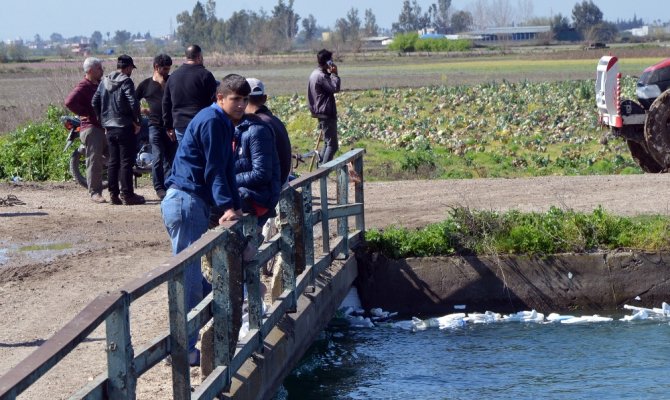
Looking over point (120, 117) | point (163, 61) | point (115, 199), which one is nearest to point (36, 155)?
point (115, 199)

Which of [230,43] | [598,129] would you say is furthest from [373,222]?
[230,43]

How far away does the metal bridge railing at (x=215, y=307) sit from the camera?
14.4ft

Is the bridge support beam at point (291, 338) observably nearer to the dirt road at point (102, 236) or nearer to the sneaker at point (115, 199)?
the dirt road at point (102, 236)

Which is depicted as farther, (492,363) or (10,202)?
(10,202)

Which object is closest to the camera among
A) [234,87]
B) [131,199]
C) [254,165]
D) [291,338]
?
[234,87]

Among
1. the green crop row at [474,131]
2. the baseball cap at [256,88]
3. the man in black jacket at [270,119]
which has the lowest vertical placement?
the green crop row at [474,131]

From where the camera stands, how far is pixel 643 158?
17109 mm

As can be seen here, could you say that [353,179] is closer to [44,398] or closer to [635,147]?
[44,398]

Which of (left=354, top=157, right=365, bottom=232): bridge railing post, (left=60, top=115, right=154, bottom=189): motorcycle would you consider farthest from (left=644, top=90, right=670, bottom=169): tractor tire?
(left=60, top=115, right=154, bottom=189): motorcycle

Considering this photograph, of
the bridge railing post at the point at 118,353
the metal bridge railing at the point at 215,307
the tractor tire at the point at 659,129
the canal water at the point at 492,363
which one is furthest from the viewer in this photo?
the tractor tire at the point at 659,129

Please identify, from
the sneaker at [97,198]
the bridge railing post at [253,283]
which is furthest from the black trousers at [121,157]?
the bridge railing post at [253,283]

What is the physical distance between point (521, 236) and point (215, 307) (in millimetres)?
5606

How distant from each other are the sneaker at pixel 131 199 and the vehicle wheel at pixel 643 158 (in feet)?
24.6

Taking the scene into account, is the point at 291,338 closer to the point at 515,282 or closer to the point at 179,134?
the point at 179,134
